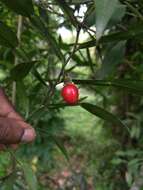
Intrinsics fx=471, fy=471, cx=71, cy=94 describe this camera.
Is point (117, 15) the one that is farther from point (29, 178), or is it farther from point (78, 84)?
point (29, 178)

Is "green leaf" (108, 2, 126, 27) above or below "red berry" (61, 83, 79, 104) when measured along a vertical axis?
above

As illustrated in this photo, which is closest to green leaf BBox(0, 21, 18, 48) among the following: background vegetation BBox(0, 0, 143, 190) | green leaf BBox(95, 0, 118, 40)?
background vegetation BBox(0, 0, 143, 190)

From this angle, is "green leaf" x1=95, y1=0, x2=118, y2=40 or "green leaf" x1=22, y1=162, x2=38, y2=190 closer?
"green leaf" x1=95, y1=0, x2=118, y2=40

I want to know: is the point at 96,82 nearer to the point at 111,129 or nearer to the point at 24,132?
the point at 24,132

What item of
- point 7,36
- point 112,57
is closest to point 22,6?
point 7,36

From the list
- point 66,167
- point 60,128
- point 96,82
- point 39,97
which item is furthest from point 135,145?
point 96,82

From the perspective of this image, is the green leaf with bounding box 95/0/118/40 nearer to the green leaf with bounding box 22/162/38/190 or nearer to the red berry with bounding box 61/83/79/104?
the red berry with bounding box 61/83/79/104

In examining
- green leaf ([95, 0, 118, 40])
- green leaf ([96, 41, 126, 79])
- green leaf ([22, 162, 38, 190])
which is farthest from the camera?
green leaf ([96, 41, 126, 79])

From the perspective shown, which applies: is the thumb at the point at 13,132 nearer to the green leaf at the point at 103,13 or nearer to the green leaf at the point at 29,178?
the green leaf at the point at 29,178
